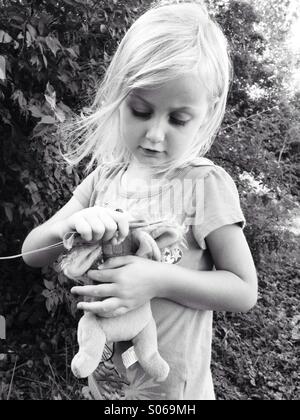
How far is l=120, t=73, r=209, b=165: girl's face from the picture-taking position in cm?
115

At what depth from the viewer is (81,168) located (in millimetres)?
2764

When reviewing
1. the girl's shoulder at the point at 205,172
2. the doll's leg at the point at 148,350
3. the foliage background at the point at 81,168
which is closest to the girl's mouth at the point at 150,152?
the girl's shoulder at the point at 205,172

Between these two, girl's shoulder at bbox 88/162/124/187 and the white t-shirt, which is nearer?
the white t-shirt

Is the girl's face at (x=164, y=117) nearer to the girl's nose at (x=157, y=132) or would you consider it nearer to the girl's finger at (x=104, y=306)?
the girl's nose at (x=157, y=132)

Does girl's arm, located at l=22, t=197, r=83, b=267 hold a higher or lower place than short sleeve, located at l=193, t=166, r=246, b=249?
lower

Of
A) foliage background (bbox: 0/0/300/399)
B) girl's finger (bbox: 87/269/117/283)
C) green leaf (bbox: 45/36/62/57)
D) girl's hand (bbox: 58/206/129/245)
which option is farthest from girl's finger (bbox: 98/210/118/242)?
green leaf (bbox: 45/36/62/57)

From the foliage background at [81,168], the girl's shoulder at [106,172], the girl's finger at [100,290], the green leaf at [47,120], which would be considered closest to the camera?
the girl's finger at [100,290]

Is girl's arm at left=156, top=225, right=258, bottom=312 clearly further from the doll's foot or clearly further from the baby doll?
the doll's foot

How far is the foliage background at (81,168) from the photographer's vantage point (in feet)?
7.62

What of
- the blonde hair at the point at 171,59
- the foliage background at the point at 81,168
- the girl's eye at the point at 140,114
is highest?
the blonde hair at the point at 171,59

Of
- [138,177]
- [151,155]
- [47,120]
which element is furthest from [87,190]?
[47,120]

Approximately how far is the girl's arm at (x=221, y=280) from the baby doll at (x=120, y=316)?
0.10m

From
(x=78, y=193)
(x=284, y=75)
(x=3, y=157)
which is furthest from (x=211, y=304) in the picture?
(x=284, y=75)

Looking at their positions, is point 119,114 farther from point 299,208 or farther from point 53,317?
point 299,208
